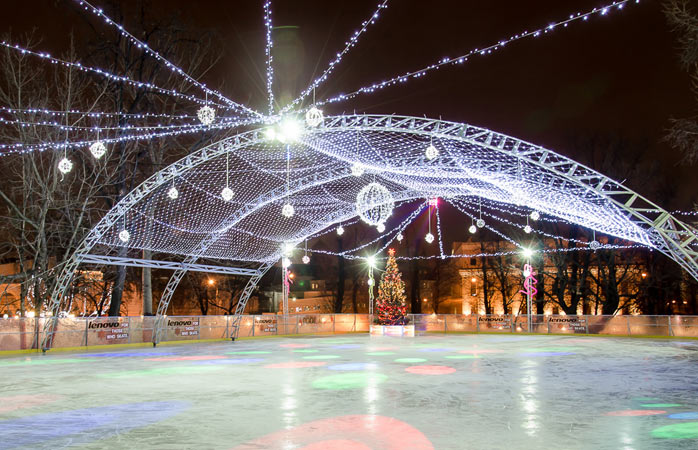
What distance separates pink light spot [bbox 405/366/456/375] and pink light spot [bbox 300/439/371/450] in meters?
7.22

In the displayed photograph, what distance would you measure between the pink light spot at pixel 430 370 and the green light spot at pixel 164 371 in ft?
16.0

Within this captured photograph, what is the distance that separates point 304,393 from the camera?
34.2 feet

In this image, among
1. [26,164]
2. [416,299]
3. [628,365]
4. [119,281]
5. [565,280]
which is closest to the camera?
[628,365]

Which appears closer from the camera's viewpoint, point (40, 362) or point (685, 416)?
point (685, 416)

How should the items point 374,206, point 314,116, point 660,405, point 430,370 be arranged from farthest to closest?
point 374,206 → point 430,370 → point 314,116 → point 660,405

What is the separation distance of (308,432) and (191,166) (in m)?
12.6

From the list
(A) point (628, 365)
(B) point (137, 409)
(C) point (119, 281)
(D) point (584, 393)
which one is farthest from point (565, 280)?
(B) point (137, 409)

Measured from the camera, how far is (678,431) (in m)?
7.21

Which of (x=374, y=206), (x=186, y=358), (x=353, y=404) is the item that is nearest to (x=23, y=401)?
(x=353, y=404)

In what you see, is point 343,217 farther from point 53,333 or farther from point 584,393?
point 584,393

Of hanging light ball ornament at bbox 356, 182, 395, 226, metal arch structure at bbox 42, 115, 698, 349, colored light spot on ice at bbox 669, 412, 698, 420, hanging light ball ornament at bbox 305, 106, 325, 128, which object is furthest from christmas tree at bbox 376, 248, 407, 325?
colored light spot on ice at bbox 669, 412, 698, 420

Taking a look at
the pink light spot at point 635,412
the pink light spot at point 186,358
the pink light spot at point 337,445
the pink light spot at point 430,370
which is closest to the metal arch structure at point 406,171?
the pink light spot at point 186,358

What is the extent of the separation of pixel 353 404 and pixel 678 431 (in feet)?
14.6

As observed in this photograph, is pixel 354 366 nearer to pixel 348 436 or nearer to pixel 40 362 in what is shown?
pixel 348 436
